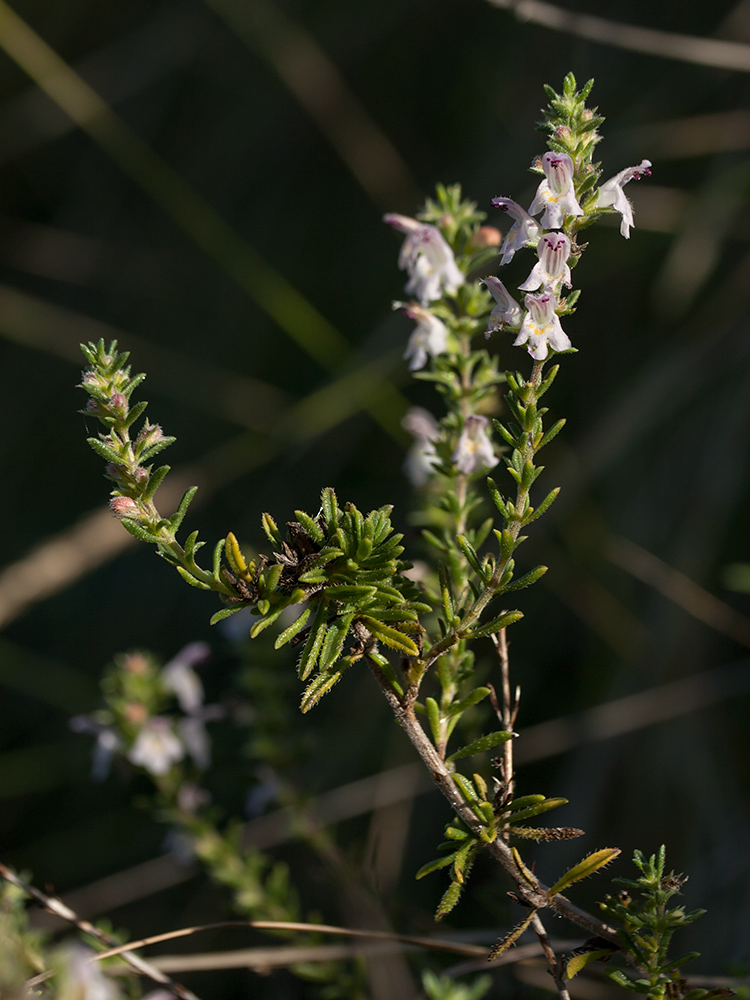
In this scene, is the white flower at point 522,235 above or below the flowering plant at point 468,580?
above

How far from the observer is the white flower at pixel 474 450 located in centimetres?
120

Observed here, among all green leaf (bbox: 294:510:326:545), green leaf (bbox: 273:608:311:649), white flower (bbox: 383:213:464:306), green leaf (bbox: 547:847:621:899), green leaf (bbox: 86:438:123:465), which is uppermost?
white flower (bbox: 383:213:464:306)

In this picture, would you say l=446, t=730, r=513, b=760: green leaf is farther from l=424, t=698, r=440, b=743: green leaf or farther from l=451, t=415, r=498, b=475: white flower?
l=451, t=415, r=498, b=475: white flower

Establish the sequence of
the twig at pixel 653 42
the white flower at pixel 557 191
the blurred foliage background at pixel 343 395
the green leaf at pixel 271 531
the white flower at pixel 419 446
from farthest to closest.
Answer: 1. the blurred foliage background at pixel 343 395
2. the twig at pixel 653 42
3. the white flower at pixel 419 446
4. the green leaf at pixel 271 531
5. the white flower at pixel 557 191

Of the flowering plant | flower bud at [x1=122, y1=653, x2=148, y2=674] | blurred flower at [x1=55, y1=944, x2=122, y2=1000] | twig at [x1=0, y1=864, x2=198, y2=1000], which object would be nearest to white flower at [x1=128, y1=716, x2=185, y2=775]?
flower bud at [x1=122, y1=653, x2=148, y2=674]

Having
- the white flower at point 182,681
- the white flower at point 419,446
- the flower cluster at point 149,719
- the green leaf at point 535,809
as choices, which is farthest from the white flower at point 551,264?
the white flower at point 182,681

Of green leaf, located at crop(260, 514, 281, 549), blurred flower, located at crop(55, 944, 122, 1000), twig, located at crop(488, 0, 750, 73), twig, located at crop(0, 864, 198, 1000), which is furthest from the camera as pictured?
twig, located at crop(488, 0, 750, 73)

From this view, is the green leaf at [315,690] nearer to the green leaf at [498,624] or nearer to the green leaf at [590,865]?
the green leaf at [498,624]

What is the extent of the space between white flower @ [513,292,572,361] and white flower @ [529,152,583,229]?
0.25 ft

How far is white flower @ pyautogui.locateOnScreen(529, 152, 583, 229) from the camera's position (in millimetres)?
852

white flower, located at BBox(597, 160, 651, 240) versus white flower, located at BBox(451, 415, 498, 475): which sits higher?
white flower, located at BBox(597, 160, 651, 240)

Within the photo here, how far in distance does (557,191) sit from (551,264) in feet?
0.24

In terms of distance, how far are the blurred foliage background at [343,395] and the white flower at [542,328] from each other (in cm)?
88

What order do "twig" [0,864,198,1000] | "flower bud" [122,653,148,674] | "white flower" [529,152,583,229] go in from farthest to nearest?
1. "flower bud" [122,653,148,674]
2. "twig" [0,864,198,1000]
3. "white flower" [529,152,583,229]
